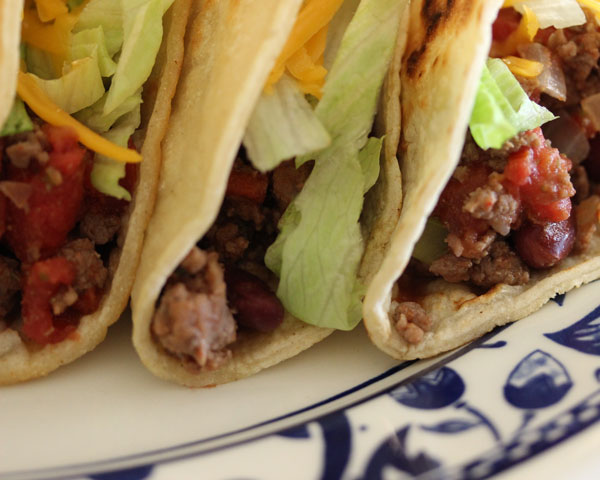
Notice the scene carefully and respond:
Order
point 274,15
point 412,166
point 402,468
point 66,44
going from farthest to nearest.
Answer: point 66,44 < point 412,166 < point 274,15 < point 402,468

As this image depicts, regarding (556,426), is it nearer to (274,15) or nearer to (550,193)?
(550,193)

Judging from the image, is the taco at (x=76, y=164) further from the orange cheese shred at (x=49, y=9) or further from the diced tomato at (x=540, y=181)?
the diced tomato at (x=540, y=181)

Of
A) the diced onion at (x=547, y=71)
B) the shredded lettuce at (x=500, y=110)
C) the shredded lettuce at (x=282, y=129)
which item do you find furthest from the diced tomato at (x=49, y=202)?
the diced onion at (x=547, y=71)

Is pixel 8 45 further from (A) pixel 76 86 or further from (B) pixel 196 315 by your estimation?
(B) pixel 196 315

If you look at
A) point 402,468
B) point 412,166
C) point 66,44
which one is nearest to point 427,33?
point 412,166

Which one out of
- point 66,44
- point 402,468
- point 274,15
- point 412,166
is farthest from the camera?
A: point 66,44

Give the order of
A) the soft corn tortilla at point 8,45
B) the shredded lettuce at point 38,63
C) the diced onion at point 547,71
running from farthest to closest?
the diced onion at point 547,71 < the shredded lettuce at point 38,63 < the soft corn tortilla at point 8,45

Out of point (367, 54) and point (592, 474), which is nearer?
point (592, 474)
